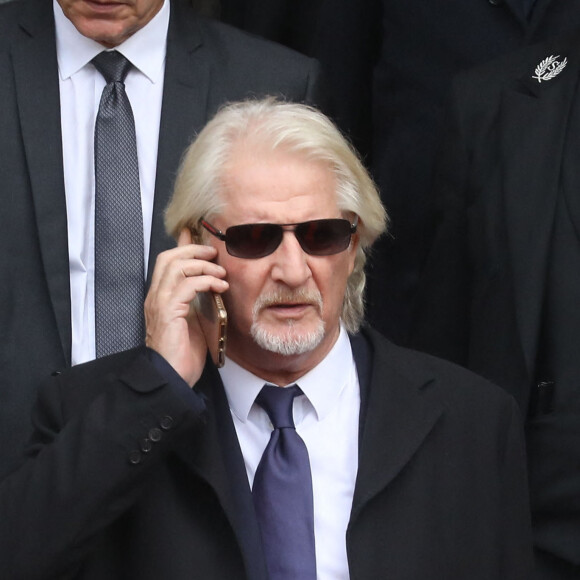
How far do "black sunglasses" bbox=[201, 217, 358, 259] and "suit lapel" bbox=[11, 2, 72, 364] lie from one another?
0.66m

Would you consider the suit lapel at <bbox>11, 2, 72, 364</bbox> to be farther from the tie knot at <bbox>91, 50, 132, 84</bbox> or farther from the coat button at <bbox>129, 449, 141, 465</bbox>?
the coat button at <bbox>129, 449, 141, 465</bbox>

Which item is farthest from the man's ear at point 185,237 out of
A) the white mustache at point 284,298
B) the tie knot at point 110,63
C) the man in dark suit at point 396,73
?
the man in dark suit at point 396,73

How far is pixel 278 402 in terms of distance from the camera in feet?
11.7

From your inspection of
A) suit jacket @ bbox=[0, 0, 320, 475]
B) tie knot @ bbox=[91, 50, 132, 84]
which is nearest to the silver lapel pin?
suit jacket @ bbox=[0, 0, 320, 475]

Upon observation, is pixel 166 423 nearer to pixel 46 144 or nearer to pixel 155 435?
pixel 155 435

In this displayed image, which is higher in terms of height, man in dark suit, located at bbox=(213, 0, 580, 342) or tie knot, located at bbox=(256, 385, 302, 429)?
man in dark suit, located at bbox=(213, 0, 580, 342)

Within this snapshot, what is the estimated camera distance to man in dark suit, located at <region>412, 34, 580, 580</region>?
165 inches

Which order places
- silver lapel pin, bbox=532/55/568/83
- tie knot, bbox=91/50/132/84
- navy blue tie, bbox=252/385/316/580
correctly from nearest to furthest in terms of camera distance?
navy blue tie, bbox=252/385/316/580 → tie knot, bbox=91/50/132/84 → silver lapel pin, bbox=532/55/568/83

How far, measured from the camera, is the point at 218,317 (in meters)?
3.43

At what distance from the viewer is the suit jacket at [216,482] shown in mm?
3277

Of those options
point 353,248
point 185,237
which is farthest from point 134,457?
point 353,248

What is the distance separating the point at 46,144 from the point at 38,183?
107 mm

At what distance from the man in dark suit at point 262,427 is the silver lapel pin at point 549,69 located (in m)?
0.90

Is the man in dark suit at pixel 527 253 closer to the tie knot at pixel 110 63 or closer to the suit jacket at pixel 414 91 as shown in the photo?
the suit jacket at pixel 414 91
